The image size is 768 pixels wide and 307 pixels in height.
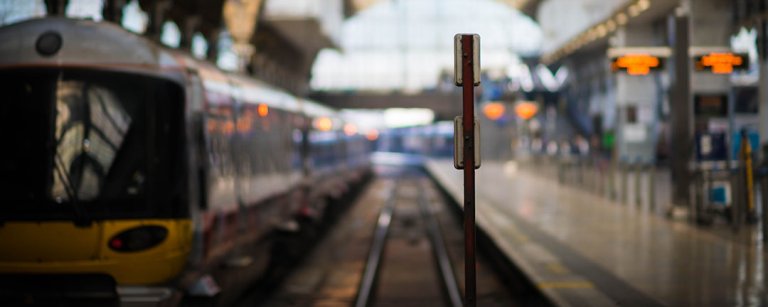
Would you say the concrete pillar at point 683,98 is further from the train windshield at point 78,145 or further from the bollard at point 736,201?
the train windshield at point 78,145

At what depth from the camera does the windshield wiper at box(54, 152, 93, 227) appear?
7.96 metres

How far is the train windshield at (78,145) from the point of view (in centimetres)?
800

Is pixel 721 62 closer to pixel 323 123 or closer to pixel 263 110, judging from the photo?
pixel 263 110

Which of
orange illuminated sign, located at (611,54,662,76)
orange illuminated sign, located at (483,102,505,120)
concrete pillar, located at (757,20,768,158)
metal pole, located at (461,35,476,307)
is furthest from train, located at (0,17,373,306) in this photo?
orange illuminated sign, located at (483,102,505,120)

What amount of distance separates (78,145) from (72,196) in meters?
0.38

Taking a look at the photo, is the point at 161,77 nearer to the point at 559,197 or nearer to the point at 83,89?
the point at 83,89

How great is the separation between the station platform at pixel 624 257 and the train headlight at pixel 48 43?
4.65m

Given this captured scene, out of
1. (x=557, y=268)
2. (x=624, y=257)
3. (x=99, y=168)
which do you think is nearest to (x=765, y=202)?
(x=624, y=257)

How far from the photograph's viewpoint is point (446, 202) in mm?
33094

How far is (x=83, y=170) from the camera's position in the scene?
26.3 ft

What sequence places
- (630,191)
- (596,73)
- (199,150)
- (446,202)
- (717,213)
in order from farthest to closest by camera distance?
(596,73) < (446,202) < (630,191) < (717,213) < (199,150)

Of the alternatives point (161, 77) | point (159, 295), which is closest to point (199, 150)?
point (161, 77)

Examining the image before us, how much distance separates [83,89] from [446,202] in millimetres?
25430

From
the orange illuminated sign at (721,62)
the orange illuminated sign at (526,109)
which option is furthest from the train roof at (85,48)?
the orange illuminated sign at (526,109)
